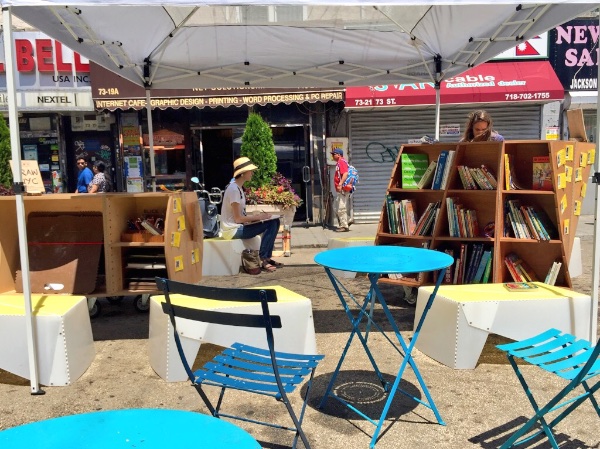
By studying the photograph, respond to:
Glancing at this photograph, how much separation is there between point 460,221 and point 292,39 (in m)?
3.15

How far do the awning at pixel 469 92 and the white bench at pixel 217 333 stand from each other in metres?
9.04

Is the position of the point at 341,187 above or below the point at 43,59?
below

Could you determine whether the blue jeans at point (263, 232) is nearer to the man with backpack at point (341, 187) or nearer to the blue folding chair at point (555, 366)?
the man with backpack at point (341, 187)

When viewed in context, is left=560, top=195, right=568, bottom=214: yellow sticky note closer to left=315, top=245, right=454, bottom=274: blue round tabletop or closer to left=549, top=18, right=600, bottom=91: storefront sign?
left=315, top=245, right=454, bottom=274: blue round tabletop

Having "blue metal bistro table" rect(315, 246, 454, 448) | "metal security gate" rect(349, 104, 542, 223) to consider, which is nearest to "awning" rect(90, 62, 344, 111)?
"metal security gate" rect(349, 104, 542, 223)

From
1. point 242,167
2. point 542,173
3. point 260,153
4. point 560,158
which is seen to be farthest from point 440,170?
point 260,153

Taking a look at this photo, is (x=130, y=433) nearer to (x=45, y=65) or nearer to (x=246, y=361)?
(x=246, y=361)

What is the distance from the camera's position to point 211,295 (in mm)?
2436

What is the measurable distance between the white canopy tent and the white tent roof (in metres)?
0.01

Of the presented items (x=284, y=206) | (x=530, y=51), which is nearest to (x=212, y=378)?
(x=284, y=206)

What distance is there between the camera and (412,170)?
18.8ft

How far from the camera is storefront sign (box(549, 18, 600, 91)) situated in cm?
1355

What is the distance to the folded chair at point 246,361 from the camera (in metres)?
2.40

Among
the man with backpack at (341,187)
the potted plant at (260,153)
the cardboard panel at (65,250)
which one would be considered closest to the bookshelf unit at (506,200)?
the cardboard panel at (65,250)
